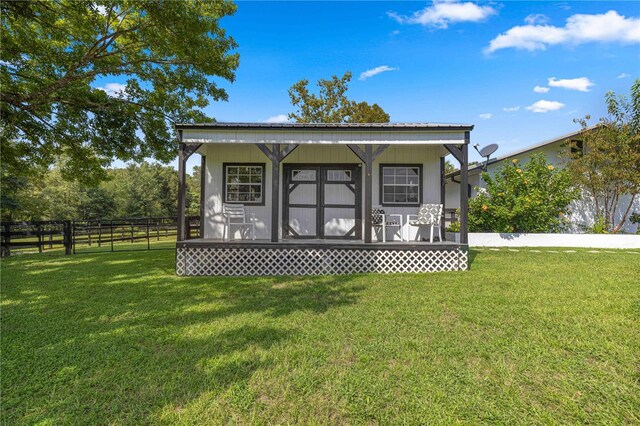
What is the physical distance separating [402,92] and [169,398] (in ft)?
50.8

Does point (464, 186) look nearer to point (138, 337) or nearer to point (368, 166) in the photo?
point (368, 166)

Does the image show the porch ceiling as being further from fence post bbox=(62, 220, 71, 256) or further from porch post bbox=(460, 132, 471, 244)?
fence post bbox=(62, 220, 71, 256)

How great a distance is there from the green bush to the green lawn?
486 centimetres

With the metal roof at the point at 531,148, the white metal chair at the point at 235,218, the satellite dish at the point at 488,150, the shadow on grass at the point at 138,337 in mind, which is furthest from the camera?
the satellite dish at the point at 488,150

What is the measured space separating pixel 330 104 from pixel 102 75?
16012 mm

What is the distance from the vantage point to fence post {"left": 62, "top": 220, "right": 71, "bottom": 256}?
10.2 metres

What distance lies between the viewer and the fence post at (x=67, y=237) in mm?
10164

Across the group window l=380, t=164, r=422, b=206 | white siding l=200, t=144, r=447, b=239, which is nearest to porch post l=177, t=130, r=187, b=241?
white siding l=200, t=144, r=447, b=239

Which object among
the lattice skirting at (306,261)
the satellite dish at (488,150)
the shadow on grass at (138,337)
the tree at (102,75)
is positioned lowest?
the shadow on grass at (138,337)

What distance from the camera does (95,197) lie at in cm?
3167

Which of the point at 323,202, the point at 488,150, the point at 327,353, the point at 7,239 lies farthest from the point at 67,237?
the point at 488,150

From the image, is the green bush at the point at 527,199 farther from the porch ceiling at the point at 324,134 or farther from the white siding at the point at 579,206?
the porch ceiling at the point at 324,134

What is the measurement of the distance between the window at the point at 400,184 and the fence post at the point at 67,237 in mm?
10071

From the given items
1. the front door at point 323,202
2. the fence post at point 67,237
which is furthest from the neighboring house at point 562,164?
the fence post at point 67,237
